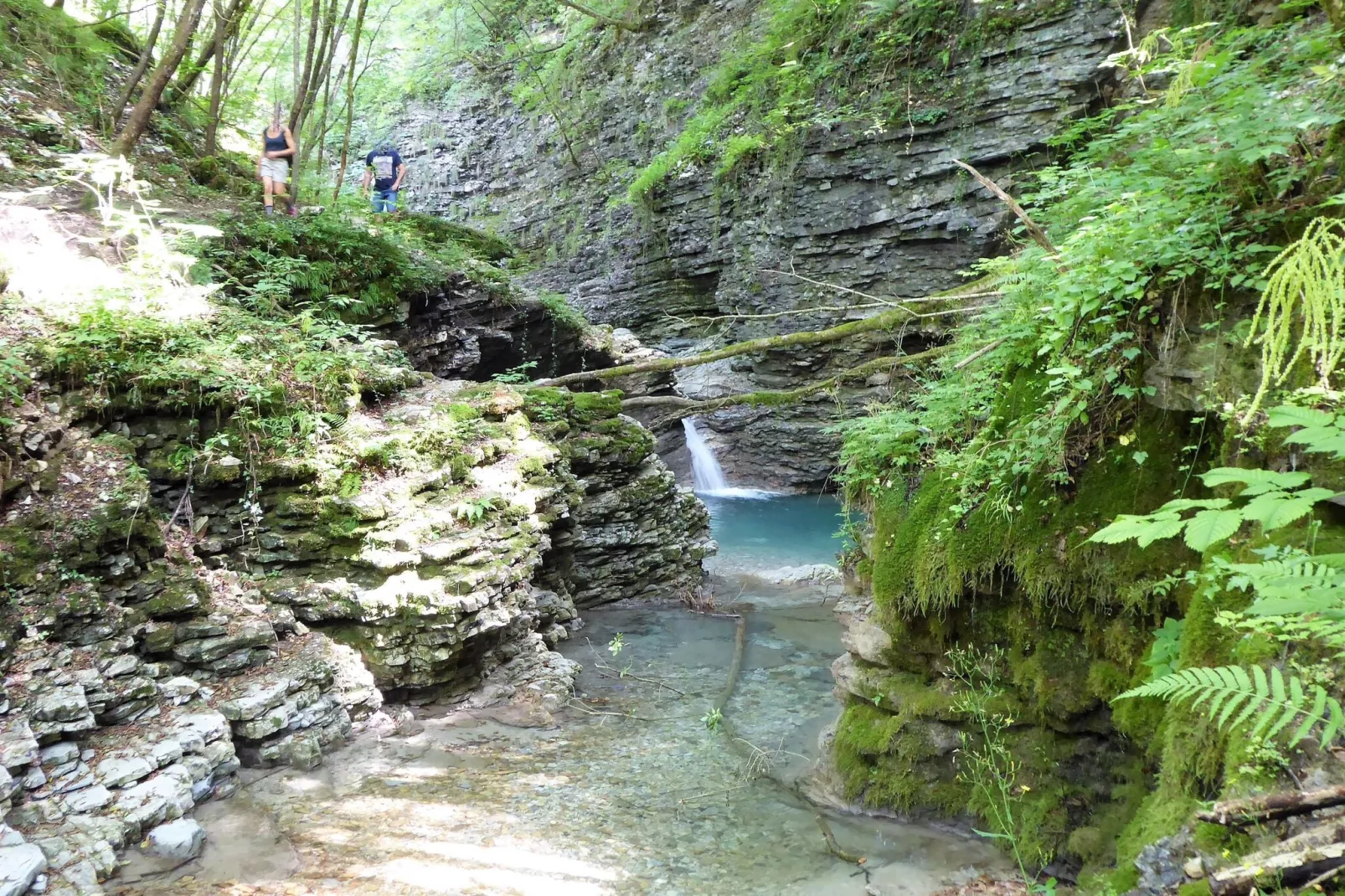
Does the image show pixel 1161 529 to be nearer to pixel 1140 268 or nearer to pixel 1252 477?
pixel 1252 477

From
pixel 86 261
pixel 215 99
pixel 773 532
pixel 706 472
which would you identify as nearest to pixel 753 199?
pixel 706 472

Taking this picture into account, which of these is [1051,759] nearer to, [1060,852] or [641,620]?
[1060,852]

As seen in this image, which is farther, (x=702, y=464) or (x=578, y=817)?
(x=702, y=464)

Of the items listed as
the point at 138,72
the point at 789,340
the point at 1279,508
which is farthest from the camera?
the point at 138,72

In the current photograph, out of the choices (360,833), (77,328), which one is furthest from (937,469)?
(77,328)

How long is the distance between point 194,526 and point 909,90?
1397 cm

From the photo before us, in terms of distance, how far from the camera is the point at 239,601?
6.12 m

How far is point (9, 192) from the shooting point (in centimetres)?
820

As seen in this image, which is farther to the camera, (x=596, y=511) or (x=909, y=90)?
(x=909, y=90)

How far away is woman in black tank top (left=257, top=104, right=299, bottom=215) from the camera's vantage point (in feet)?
34.4

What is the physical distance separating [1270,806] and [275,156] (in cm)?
1249

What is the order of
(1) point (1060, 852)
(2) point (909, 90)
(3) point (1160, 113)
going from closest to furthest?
1. (1) point (1060, 852)
2. (3) point (1160, 113)
3. (2) point (909, 90)

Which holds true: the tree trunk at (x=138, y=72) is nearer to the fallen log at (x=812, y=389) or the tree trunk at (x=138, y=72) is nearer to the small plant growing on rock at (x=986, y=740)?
the fallen log at (x=812, y=389)

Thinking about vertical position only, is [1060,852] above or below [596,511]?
below
